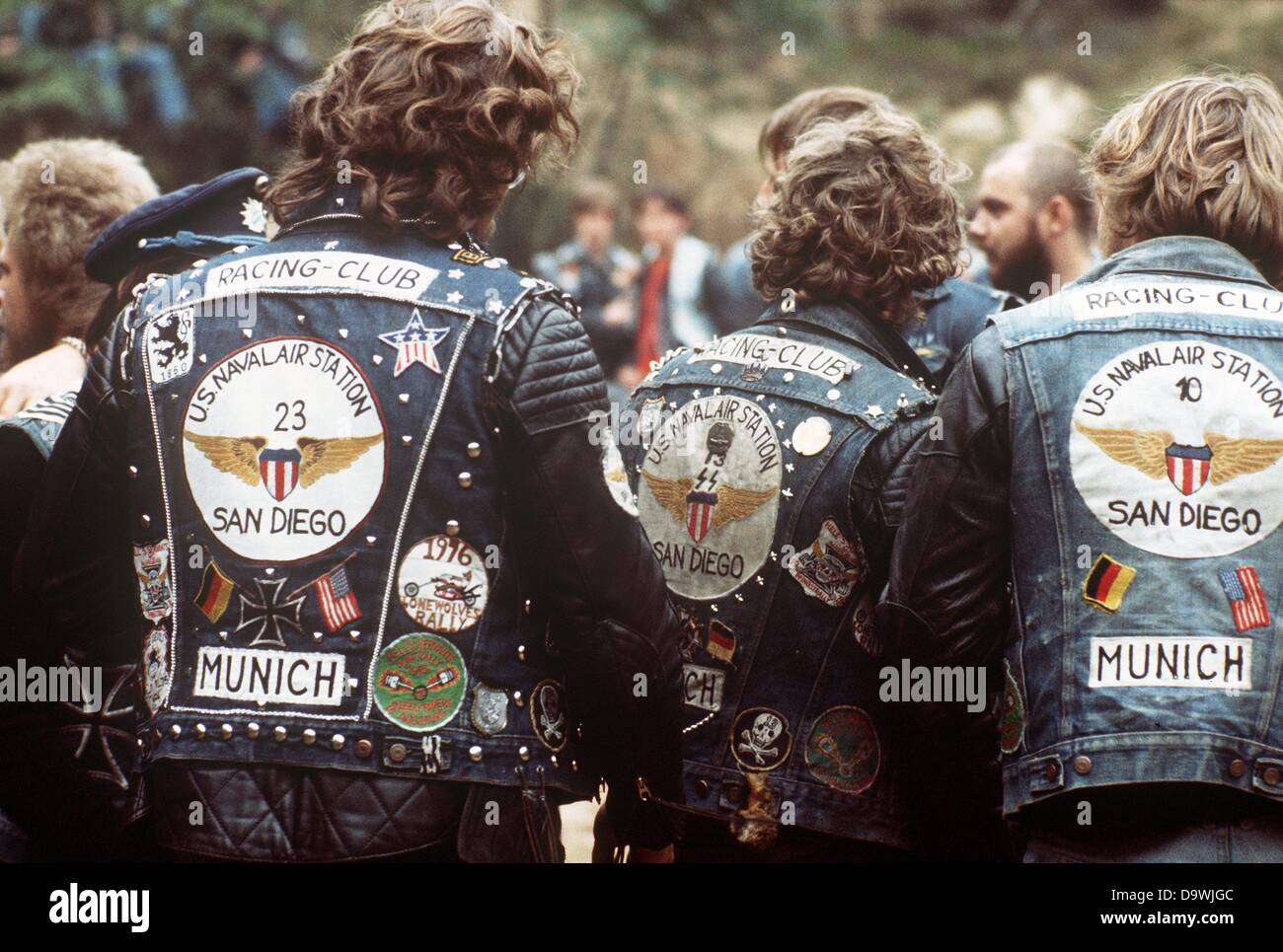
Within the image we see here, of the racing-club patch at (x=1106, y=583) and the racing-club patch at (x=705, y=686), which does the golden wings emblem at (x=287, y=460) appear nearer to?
the racing-club patch at (x=705, y=686)

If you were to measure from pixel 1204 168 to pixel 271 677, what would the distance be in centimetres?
189

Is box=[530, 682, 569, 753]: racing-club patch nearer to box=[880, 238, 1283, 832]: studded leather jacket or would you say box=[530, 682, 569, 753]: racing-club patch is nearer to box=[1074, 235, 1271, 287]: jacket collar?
box=[880, 238, 1283, 832]: studded leather jacket

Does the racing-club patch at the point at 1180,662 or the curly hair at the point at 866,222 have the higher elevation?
the curly hair at the point at 866,222

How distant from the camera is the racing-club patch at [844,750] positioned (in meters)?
3.29

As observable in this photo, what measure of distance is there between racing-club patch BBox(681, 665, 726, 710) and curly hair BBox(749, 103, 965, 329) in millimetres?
845

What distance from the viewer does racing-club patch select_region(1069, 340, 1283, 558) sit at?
2828 millimetres

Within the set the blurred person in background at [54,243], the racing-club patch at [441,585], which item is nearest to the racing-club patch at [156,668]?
the racing-club patch at [441,585]

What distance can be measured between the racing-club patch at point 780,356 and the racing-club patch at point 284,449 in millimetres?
1112

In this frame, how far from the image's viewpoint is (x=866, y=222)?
3547 millimetres

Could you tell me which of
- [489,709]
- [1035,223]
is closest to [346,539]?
[489,709]

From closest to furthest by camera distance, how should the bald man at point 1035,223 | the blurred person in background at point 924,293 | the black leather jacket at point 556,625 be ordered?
the black leather jacket at point 556,625 < the blurred person in background at point 924,293 < the bald man at point 1035,223

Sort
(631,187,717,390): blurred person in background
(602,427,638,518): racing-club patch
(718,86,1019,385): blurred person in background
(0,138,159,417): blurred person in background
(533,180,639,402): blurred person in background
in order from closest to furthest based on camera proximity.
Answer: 1. (602,427,638,518): racing-club patch
2. (0,138,159,417): blurred person in background
3. (718,86,1019,385): blurred person in background
4. (631,187,717,390): blurred person in background
5. (533,180,639,402): blurred person in background

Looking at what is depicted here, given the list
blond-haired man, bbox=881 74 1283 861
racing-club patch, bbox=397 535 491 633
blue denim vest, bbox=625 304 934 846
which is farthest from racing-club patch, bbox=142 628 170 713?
blond-haired man, bbox=881 74 1283 861

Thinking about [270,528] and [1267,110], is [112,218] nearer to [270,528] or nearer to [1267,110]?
[270,528]
